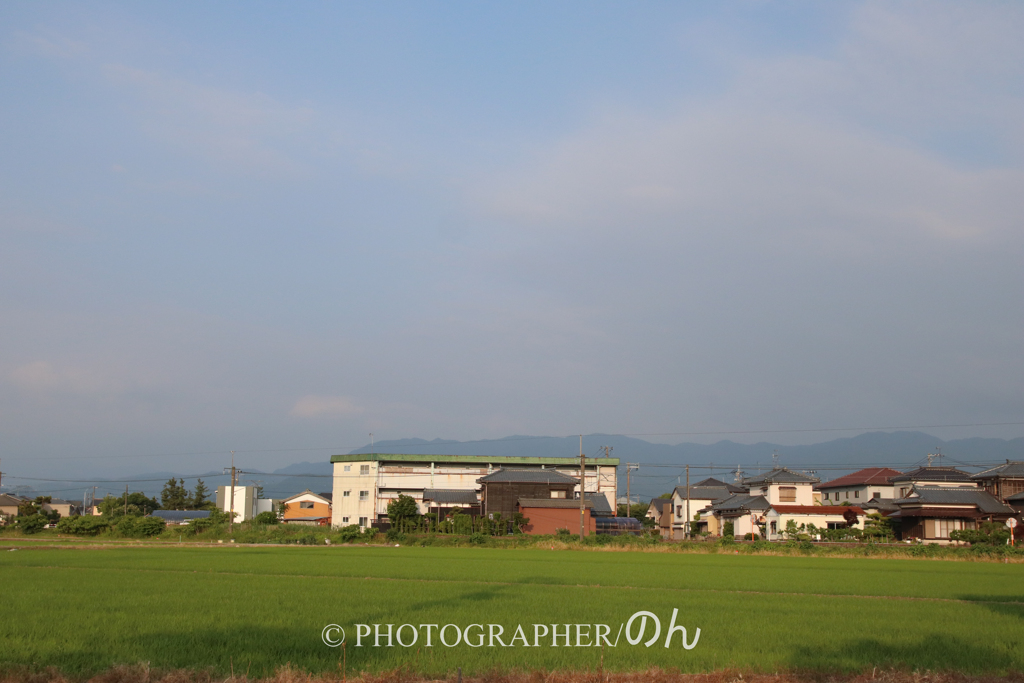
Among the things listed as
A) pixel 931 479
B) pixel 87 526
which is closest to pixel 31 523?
pixel 87 526

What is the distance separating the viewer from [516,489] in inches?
2142

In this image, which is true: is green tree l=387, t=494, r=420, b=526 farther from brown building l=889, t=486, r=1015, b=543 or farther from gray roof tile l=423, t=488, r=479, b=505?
brown building l=889, t=486, r=1015, b=543

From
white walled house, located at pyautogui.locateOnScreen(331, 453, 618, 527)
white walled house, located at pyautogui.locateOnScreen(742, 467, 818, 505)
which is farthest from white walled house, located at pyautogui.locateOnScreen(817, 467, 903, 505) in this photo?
white walled house, located at pyautogui.locateOnScreen(331, 453, 618, 527)

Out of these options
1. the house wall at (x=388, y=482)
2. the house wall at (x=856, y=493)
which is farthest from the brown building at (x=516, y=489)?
the house wall at (x=856, y=493)

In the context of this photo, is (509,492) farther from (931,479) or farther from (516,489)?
(931,479)

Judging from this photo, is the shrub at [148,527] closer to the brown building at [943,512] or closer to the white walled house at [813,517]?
the white walled house at [813,517]

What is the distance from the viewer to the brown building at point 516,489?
178 ft

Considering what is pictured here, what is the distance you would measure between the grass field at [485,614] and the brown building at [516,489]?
104 feet

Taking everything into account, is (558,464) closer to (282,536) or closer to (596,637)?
(282,536)

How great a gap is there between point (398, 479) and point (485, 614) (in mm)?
53480

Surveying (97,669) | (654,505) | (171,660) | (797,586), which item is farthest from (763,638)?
(654,505)

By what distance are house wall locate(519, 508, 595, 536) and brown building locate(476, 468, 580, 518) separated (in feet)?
7.25

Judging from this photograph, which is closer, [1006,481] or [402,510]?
[402,510]

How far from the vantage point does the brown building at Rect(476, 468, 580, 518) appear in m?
54.2
